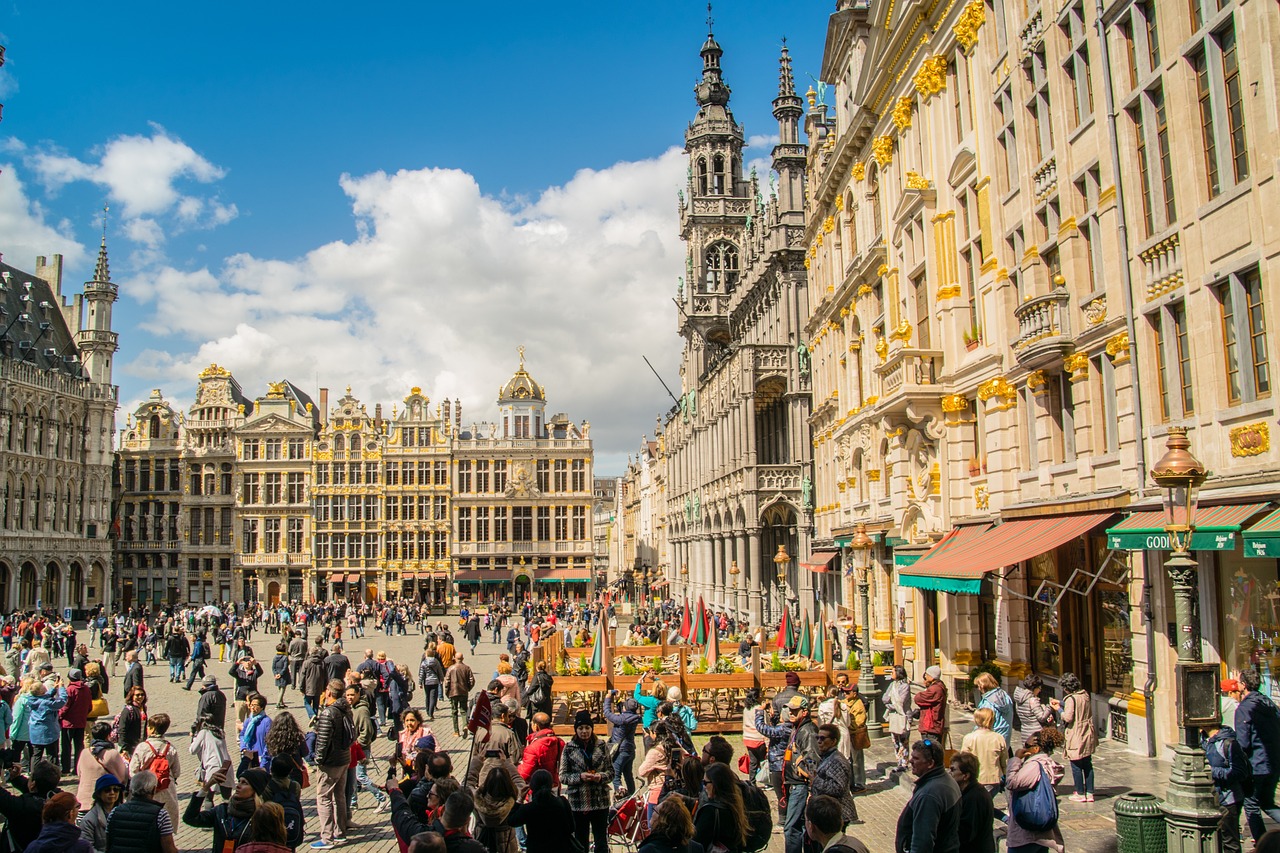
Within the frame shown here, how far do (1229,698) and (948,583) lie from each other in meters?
6.06

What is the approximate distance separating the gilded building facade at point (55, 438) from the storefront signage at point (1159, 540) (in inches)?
2688

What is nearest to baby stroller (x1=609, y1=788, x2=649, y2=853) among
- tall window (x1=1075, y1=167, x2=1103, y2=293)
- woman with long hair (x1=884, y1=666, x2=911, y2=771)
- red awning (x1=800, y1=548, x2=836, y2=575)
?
woman with long hair (x1=884, y1=666, x2=911, y2=771)

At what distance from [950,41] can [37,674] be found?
20298mm

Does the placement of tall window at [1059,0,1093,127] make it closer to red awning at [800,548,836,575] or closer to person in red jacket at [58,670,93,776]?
person in red jacket at [58,670,93,776]

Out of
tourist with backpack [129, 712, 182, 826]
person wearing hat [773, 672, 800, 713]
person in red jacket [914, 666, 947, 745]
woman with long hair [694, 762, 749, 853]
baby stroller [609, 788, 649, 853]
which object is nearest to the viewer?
woman with long hair [694, 762, 749, 853]

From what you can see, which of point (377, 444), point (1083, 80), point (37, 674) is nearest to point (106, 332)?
point (377, 444)

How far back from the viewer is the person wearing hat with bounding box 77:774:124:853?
A: 855 cm

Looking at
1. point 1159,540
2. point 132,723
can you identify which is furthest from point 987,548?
point 132,723

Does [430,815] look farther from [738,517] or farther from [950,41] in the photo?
[738,517]

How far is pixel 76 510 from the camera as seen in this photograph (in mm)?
73062

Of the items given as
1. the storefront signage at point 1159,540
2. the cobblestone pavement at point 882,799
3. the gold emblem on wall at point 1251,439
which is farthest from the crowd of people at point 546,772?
the gold emblem on wall at point 1251,439

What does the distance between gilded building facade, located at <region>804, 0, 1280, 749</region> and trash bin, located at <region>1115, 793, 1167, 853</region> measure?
12.4 feet

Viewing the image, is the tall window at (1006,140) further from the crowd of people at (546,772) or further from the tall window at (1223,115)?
the crowd of people at (546,772)

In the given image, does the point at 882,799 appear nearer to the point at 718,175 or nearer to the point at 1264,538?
the point at 1264,538
